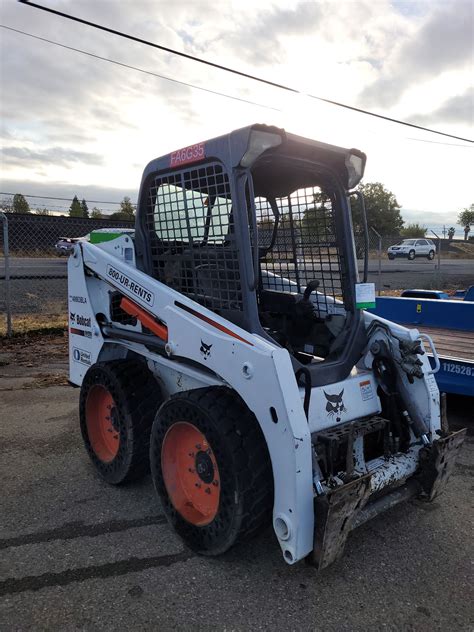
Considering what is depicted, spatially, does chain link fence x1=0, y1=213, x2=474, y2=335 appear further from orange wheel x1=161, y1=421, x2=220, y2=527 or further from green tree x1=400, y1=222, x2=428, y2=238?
green tree x1=400, y1=222, x2=428, y2=238

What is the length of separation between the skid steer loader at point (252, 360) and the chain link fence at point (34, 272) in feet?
3.88

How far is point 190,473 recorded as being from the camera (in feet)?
9.51

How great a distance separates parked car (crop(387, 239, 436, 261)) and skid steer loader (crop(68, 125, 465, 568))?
30.3 m

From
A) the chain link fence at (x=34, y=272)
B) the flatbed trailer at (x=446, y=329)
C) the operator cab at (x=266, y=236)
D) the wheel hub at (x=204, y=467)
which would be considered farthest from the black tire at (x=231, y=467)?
the flatbed trailer at (x=446, y=329)

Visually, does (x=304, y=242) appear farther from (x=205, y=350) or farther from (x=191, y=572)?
(x=191, y=572)

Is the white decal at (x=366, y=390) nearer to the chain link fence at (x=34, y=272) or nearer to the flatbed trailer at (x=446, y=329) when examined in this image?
the flatbed trailer at (x=446, y=329)

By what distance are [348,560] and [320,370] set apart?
3.44ft

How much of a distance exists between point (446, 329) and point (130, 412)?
4.34 meters

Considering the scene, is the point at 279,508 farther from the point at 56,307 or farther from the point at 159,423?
the point at 56,307

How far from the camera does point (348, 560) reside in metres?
2.68

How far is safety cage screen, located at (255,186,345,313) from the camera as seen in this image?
3.42m

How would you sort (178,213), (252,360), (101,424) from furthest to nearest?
(101,424) < (178,213) < (252,360)

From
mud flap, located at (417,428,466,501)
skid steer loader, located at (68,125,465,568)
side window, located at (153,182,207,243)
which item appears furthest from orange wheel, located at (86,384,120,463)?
mud flap, located at (417,428,466,501)


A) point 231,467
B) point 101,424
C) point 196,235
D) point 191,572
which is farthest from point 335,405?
point 101,424
